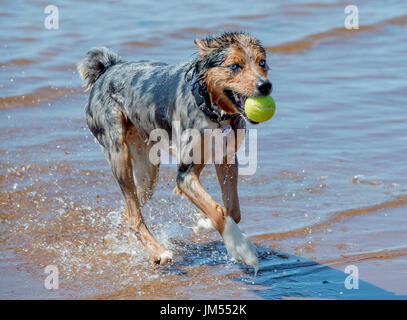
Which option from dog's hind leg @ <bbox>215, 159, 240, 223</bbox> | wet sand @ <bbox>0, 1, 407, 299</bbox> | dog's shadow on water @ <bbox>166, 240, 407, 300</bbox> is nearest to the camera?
dog's shadow on water @ <bbox>166, 240, 407, 300</bbox>

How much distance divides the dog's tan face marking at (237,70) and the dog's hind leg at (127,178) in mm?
1262

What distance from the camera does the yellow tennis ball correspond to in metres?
4.86

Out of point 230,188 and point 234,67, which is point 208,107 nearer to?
point 234,67

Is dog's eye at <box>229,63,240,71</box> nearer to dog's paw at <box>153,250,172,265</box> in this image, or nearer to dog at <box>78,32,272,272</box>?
dog at <box>78,32,272,272</box>

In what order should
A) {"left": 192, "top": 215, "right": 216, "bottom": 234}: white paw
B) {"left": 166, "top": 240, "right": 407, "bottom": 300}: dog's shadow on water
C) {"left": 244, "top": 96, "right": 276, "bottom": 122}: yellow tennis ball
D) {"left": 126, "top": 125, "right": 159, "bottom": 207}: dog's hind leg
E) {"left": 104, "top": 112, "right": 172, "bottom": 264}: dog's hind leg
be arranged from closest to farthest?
{"left": 244, "top": 96, "right": 276, "bottom": 122}: yellow tennis ball, {"left": 166, "top": 240, "right": 407, "bottom": 300}: dog's shadow on water, {"left": 192, "top": 215, "right": 216, "bottom": 234}: white paw, {"left": 104, "top": 112, "right": 172, "bottom": 264}: dog's hind leg, {"left": 126, "top": 125, "right": 159, "bottom": 207}: dog's hind leg

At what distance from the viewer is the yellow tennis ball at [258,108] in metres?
4.86

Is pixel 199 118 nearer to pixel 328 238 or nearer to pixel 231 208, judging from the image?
pixel 231 208

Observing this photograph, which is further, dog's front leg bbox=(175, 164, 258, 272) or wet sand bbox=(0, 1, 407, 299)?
wet sand bbox=(0, 1, 407, 299)

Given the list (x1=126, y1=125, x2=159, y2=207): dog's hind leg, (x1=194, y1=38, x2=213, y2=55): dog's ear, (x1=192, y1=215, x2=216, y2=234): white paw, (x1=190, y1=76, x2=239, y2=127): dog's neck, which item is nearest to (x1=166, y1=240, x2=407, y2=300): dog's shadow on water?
(x1=192, y1=215, x2=216, y2=234): white paw

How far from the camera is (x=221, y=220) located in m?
5.11

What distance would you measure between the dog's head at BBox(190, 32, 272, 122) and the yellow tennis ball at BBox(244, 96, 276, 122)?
0.13 feet

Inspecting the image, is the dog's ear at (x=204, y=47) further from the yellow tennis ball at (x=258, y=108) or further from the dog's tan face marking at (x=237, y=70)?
the yellow tennis ball at (x=258, y=108)

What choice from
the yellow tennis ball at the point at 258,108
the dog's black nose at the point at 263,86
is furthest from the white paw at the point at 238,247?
the dog's black nose at the point at 263,86

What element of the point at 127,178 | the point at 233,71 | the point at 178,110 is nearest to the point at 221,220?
the point at 178,110
